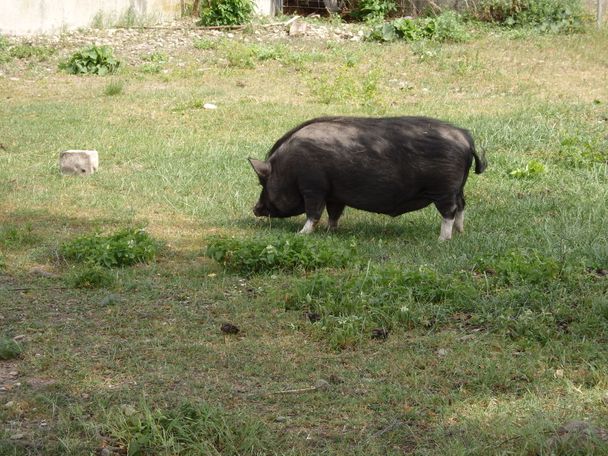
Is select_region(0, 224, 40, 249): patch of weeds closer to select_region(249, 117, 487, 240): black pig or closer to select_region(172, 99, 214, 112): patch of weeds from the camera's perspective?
select_region(249, 117, 487, 240): black pig

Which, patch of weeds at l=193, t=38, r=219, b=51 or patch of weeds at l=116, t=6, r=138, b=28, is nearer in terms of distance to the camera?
patch of weeds at l=193, t=38, r=219, b=51

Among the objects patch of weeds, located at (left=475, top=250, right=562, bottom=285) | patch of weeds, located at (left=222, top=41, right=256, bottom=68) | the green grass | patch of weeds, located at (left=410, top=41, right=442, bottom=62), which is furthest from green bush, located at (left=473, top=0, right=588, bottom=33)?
patch of weeds, located at (left=475, top=250, right=562, bottom=285)

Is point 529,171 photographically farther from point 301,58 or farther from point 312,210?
point 301,58

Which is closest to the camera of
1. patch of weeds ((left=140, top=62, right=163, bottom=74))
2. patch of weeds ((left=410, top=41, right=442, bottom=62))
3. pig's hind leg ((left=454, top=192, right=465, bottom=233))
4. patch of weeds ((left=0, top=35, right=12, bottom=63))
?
pig's hind leg ((left=454, top=192, right=465, bottom=233))

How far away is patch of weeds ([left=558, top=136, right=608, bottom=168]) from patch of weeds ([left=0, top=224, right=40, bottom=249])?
5829 millimetres

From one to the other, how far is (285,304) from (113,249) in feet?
5.69

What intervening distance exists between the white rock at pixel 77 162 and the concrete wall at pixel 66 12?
9.17 meters

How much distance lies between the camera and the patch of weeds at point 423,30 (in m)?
18.9

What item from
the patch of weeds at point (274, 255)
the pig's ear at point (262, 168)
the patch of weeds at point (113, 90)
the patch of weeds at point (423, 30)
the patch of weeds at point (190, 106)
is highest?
the patch of weeds at point (423, 30)

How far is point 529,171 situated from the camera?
1077cm

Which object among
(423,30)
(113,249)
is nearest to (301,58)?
(423,30)

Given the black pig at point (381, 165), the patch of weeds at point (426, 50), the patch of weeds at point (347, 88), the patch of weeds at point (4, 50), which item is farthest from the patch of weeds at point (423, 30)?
the black pig at point (381, 165)

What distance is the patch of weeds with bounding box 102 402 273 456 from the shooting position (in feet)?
15.5

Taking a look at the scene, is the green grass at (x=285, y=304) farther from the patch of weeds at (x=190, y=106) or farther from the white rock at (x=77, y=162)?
the patch of weeds at (x=190, y=106)
